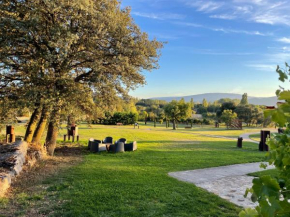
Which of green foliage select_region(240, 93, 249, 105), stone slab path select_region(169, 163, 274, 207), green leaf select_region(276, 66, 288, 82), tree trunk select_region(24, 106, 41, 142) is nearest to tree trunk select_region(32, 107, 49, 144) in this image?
tree trunk select_region(24, 106, 41, 142)

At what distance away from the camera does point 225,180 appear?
23.1ft

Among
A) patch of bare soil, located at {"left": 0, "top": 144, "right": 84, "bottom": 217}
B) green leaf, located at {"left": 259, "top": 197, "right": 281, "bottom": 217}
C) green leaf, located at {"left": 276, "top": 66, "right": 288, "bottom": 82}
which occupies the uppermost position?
green leaf, located at {"left": 276, "top": 66, "right": 288, "bottom": 82}

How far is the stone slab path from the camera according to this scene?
5.50 m

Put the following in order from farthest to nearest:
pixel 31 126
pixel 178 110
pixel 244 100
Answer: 1. pixel 244 100
2. pixel 178 110
3. pixel 31 126

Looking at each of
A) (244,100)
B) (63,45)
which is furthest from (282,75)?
(244,100)

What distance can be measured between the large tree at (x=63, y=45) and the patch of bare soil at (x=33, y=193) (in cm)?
188

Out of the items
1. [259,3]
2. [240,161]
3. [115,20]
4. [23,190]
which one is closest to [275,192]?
[23,190]

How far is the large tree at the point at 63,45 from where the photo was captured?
706 centimetres

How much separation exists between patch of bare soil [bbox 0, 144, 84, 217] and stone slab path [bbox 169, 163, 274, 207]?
A: 3836mm

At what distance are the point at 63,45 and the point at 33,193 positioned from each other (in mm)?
4366

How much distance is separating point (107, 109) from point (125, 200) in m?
Answer: 6.71

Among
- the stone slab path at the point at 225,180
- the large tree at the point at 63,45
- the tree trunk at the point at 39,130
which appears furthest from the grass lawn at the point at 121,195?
the large tree at the point at 63,45

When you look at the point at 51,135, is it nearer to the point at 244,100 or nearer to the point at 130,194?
the point at 130,194

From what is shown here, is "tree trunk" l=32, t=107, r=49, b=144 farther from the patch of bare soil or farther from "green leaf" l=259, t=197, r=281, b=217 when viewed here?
"green leaf" l=259, t=197, r=281, b=217
